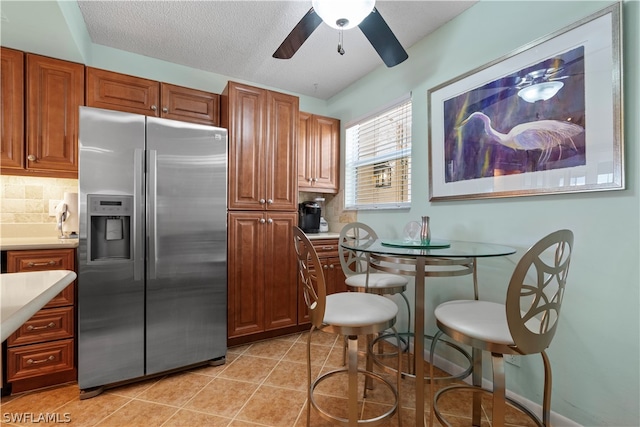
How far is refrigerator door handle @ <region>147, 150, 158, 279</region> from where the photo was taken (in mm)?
1923

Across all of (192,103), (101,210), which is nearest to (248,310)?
(101,210)

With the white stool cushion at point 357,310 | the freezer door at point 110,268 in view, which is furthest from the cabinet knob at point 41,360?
the white stool cushion at point 357,310

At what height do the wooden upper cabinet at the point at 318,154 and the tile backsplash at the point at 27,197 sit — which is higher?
the wooden upper cabinet at the point at 318,154

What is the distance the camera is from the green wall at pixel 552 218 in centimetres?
129

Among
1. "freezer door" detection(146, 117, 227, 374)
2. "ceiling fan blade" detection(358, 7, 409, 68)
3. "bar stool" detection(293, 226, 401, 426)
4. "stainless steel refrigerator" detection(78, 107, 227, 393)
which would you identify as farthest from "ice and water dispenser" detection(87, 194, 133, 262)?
"ceiling fan blade" detection(358, 7, 409, 68)

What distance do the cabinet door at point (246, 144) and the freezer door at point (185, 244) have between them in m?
0.25

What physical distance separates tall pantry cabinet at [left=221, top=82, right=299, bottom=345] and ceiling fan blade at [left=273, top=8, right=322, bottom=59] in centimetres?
75

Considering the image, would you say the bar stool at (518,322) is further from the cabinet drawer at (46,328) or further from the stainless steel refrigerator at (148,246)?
the cabinet drawer at (46,328)

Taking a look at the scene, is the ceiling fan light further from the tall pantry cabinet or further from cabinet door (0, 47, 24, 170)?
cabinet door (0, 47, 24, 170)

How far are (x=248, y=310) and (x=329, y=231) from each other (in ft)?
4.58

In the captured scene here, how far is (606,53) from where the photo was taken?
1.32 meters

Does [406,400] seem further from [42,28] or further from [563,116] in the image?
[42,28]

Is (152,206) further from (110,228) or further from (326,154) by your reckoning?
(326,154)

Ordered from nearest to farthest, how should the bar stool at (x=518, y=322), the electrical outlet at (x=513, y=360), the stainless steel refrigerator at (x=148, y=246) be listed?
1. the bar stool at (x=518, y=322)
2. the electrical outlet at (x=513, y=360)
3. the stainless steel refrigerator at (x=148, y=246)
